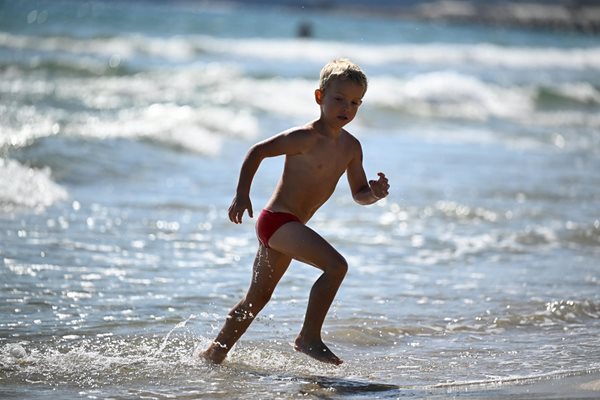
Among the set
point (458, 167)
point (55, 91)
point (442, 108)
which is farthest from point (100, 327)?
point (442, 108)

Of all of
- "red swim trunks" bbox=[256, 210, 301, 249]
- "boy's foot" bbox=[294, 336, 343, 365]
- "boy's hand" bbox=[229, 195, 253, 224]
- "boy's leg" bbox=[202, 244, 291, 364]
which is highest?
"boy's hand" bbox=[229, 195, 253, 224]

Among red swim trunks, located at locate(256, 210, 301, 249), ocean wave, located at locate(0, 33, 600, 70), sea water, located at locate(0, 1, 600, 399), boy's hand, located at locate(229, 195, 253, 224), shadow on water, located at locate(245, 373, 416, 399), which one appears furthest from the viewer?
ocean wave, located at locate(0, 33, 600, 70)

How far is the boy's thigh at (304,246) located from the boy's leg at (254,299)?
14 cm

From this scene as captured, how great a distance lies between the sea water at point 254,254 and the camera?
4664 millimetres

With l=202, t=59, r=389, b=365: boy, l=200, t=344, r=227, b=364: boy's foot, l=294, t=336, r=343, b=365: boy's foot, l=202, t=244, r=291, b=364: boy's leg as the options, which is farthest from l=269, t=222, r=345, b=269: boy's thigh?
l=200, t=344, r=227, b=364: boy's foot

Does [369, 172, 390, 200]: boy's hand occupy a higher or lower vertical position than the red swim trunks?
higher

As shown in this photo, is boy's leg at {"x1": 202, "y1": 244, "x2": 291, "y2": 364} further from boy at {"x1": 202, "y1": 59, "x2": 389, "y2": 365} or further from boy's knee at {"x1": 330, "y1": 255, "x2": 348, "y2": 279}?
boy's knee at {"x1": 330, "y1": 255, "x2": 348, "y2": 279}

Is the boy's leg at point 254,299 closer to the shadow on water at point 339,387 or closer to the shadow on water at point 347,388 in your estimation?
the shadow on water at point 339,387

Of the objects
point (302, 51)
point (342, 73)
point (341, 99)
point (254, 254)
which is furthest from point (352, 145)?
point (302, 51)

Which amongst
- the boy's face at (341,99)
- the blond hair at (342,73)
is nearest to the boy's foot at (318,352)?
the boy's face at (341,99)

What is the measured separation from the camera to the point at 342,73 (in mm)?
4539

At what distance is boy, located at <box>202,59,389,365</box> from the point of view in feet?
14.7

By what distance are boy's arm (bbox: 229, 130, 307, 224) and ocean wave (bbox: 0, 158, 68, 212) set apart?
165 inches

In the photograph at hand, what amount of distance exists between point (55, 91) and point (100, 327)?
47.5 ft
